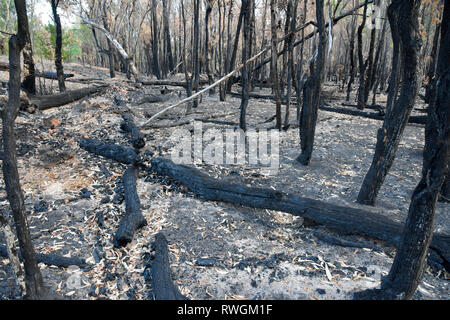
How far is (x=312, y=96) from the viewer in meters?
5.37

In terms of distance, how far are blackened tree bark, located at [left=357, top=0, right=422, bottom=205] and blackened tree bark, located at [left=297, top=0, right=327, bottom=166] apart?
154 centimetres

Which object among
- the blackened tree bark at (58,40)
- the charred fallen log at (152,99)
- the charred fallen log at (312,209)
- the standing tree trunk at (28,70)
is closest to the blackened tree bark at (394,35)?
the charred fallen log at (312,209)

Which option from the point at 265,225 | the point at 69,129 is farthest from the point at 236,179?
the point at 69,129

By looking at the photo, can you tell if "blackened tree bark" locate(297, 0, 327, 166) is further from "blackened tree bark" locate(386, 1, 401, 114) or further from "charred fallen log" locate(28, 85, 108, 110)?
"charred fallen log" locate(28, 85, 108, 110)

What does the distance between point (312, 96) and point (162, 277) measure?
4182 millimetres

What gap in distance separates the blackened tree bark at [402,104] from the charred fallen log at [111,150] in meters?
4.17

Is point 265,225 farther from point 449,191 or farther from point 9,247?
point 449,191

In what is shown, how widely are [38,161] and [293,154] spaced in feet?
17.7

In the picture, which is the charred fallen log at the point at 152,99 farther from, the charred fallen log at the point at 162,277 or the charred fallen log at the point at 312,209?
the charred fallen log at the point at 162,277

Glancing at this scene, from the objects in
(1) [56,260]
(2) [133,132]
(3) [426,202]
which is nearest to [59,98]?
(2) [133,132]

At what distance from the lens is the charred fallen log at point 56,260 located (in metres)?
2.99

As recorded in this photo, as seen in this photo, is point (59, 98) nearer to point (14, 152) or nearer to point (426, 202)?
point (14, 152)

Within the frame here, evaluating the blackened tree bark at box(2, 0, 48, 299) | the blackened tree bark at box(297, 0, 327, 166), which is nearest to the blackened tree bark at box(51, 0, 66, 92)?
the blackened tree bark at box(297, 0, 327, 166)

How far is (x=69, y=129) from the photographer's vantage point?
24.7 ft
